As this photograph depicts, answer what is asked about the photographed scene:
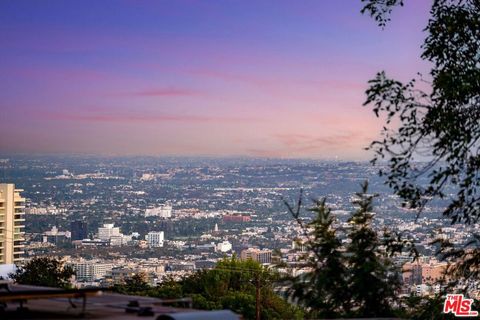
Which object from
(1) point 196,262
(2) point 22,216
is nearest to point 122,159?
(2) point 22,216

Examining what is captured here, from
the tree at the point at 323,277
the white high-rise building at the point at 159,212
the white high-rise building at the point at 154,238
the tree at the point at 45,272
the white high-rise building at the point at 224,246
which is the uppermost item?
the tree at the point at 323,277

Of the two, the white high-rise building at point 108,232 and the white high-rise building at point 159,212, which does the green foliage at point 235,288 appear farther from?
the white high-rise building at point 159,212

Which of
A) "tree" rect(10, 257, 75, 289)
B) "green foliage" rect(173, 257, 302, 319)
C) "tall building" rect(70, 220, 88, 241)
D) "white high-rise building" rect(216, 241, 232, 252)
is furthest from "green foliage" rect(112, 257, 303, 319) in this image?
"tall building" rect(70, 220, 88, 241)

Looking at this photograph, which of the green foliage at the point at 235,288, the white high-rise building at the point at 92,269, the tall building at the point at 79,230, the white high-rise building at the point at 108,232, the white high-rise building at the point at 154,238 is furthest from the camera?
the tall building at the point at 79,230

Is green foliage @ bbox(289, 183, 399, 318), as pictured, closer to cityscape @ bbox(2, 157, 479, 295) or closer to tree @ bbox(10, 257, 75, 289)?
tree @ bbox(10, 257, 75, 289)

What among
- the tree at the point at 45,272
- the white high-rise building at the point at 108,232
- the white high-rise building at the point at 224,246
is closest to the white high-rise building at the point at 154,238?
the white high-rise building at the point at 108,232

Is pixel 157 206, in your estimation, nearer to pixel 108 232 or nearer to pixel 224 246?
pixel 108 232
